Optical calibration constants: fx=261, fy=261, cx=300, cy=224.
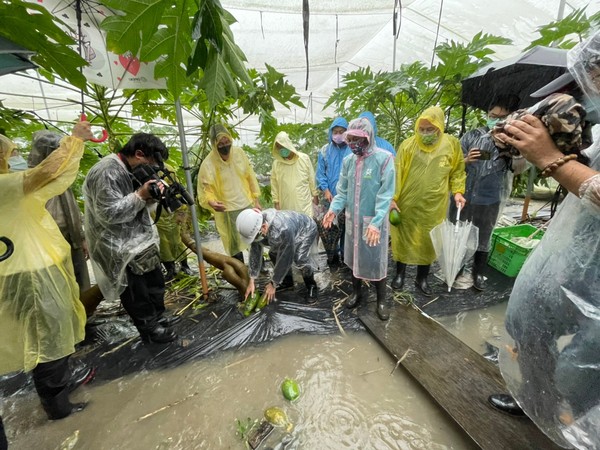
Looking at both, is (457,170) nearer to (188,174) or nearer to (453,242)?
(453,242)

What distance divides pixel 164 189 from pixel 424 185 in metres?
A: 2.27

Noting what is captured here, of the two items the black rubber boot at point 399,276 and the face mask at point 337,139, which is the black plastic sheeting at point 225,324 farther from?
the face mask at point 337,139

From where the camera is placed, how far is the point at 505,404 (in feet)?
4.83

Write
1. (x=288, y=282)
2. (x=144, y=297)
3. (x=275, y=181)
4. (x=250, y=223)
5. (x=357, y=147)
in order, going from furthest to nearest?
(x=275, y=181)
(x=288, y=282)
(x=250, y=223)
(x=357, y=147)
(x=144, y=297)

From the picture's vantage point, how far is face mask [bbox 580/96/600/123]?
85 cm

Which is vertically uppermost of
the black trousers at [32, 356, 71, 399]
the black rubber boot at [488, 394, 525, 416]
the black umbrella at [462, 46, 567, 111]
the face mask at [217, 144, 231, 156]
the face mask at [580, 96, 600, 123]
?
the black umbrella at [462, 46, 567, 111]

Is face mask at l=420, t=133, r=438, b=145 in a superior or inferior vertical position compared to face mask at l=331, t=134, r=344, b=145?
superior

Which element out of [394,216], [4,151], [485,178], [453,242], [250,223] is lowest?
[453,242]

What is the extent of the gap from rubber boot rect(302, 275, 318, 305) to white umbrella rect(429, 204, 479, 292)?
127cm

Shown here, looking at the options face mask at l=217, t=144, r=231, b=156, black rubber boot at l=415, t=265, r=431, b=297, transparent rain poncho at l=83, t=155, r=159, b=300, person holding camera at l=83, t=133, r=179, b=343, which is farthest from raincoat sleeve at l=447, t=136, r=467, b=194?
transparent rain poncho at l=83, t=155, r=159, b=300

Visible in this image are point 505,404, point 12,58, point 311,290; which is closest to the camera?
point 12,58

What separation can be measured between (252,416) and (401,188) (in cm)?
231

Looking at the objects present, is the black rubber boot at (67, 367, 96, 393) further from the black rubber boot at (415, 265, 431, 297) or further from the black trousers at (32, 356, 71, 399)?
the black rubber boot at (415, 265, 431, 297)

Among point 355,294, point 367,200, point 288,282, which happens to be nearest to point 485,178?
point 367,200
